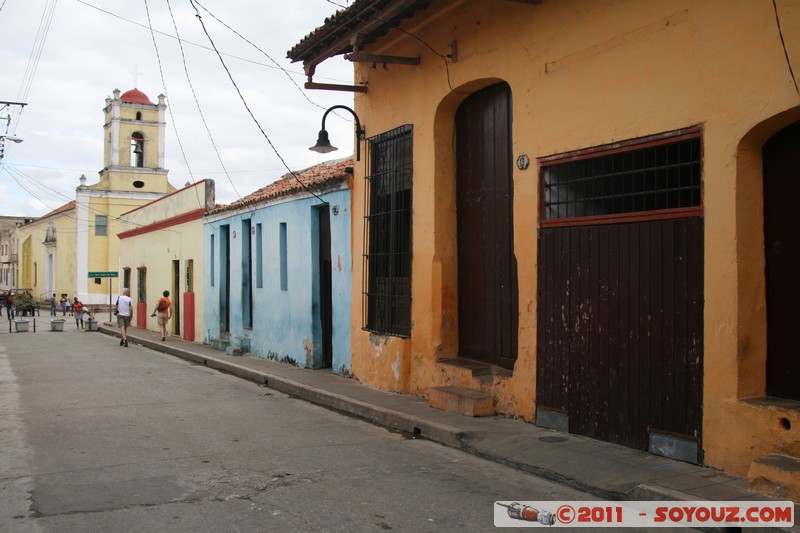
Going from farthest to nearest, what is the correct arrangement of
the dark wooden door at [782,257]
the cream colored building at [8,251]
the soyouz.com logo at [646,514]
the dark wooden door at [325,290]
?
the cream colored building at [8,251], the dark wooden door at [325,290], the dark wooden door at [782,257], the soyouz.com logo at [646,514]

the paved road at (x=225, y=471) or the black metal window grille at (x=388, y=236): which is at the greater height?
the black metal window grille at (x=388, y=236)

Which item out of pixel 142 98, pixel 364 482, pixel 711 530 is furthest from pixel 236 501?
pixel 142 98

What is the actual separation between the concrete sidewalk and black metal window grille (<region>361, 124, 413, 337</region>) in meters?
1.17

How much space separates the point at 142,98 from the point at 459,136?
40.6 metres

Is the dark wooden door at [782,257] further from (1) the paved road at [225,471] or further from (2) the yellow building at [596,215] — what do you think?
(1) the paved road at [225,471]

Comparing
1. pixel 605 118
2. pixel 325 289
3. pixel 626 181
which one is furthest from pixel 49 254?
pixel 626 181

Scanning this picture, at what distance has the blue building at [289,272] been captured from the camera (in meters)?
13.4

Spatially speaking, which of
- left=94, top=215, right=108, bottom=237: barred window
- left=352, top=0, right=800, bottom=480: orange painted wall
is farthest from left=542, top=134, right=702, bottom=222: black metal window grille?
left=94, top=215, right=108, bottom=237: barred window

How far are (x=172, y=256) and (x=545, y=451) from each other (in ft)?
66.1

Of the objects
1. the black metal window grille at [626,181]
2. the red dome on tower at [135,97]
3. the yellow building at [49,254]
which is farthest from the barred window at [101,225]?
the black metal window grille at [626,181]

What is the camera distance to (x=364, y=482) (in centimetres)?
639

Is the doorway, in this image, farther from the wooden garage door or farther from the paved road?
the wooden garage door

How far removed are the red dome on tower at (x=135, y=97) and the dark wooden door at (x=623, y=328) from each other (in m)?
42.5

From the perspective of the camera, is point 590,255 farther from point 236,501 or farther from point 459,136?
point 236,501
